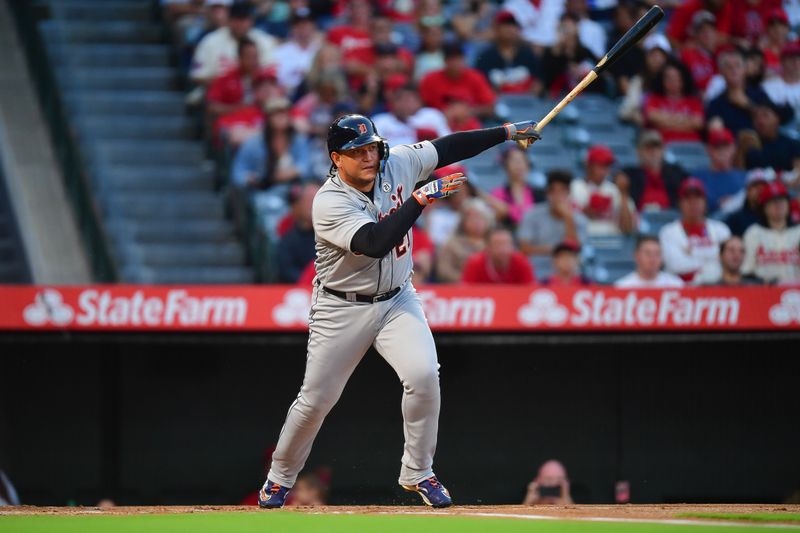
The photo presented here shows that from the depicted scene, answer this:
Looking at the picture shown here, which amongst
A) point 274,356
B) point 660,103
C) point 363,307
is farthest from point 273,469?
point 660,103

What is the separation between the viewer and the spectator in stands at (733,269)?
26.8 ft

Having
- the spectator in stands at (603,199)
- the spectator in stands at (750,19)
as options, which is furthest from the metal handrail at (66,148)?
the spectator in stands at (750,19)

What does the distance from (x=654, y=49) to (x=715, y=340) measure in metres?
3.10

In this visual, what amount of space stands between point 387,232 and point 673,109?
18.6 ft

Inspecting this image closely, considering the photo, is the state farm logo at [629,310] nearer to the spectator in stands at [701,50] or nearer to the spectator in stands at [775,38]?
the spectator in stands at [701,50]

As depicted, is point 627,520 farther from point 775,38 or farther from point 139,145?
point 775,38

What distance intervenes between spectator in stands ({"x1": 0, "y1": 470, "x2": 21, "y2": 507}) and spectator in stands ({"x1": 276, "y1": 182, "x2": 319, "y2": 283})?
2083mm

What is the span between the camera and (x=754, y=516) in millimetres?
4879

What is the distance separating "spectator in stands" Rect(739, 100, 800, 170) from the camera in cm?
934

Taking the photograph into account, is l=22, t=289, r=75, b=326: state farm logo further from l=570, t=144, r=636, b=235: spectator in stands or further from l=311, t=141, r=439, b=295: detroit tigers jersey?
l=570, t=144, r=636, b=235: spectator in stands

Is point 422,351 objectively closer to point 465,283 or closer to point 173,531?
point 173,531

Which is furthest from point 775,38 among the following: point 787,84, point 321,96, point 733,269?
point 321,96

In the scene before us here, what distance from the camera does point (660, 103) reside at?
9672 millimetres

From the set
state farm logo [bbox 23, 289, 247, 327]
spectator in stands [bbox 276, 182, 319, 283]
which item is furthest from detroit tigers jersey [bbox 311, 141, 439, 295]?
spectator in stands [bbox 276, 182, 319, 283]
